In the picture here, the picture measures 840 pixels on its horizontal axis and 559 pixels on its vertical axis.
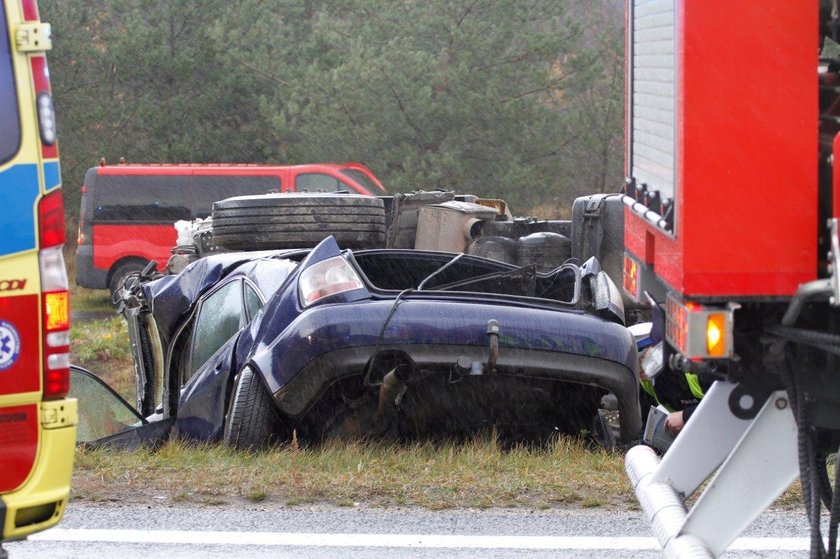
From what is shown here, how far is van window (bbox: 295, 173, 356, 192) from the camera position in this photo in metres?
20.7

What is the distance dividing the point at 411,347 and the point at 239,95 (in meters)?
24.5

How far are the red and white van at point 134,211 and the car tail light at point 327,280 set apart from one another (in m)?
16.2

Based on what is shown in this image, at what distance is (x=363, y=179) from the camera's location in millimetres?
21141

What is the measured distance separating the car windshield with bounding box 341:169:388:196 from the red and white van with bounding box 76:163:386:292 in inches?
30.9

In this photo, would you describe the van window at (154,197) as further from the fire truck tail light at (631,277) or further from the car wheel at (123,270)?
the fire truck tail light at (631,277)

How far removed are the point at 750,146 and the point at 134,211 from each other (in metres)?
20.3

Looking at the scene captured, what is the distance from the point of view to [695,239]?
2.94 meters

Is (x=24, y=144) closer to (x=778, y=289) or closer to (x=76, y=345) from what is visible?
(x=778, y=289)

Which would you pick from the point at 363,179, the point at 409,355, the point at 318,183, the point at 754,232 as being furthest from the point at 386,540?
the point at 363,179

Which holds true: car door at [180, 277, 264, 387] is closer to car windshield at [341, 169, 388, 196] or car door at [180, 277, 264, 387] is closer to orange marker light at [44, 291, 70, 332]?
orange marker light at [44, 291, 70, 332]

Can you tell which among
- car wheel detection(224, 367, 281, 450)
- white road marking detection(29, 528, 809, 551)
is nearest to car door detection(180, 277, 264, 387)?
car wheel detection(224, 367, 281, 450)

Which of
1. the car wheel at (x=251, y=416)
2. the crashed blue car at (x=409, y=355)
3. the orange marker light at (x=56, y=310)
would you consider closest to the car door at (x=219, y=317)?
the crashed blue car at (x=409, y=355)

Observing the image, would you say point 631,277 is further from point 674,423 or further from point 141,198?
point 141,198

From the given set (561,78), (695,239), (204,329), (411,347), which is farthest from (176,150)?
(695,239)
